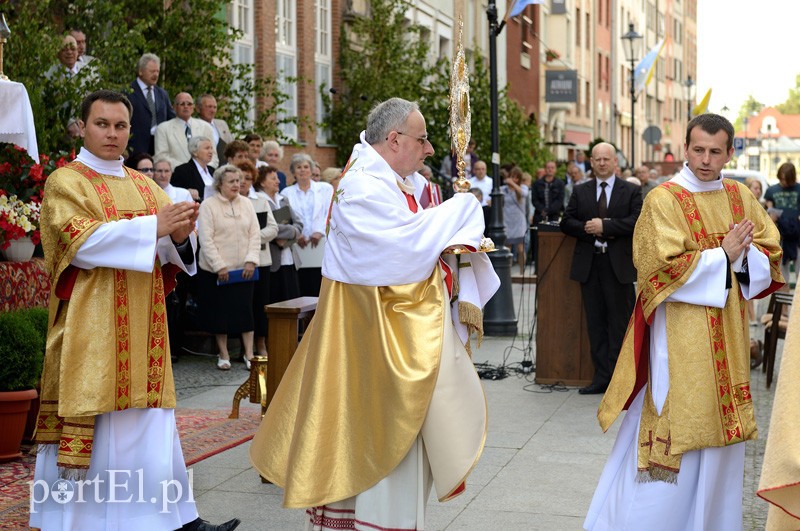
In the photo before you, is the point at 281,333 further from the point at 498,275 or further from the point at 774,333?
the point at 498,275

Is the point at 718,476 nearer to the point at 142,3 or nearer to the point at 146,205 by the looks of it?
the point at 146,205

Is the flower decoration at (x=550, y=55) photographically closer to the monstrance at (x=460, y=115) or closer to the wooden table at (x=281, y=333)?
the wooden table at (x=281, y=333)

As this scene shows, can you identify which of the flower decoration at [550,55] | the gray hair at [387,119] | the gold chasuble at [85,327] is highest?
the flower decoration at [550,55]

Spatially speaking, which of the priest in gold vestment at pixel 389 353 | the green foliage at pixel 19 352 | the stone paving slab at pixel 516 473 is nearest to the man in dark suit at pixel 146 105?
the stone paving slab at pixel 516 473

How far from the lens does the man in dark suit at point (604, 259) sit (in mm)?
10062

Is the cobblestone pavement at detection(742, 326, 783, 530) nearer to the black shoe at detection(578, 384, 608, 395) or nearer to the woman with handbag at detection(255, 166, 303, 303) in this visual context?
the black shoe at detection(578, 384, 608, 395)

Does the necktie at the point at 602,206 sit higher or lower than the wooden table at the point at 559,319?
higher

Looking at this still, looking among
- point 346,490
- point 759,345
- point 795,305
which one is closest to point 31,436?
point 346,490

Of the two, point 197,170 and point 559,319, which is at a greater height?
point 197,170

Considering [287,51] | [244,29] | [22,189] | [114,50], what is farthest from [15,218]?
[287,51]

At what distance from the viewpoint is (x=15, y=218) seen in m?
8.17

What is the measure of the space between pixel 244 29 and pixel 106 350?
1391 centimetres

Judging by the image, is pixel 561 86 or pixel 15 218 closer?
pixel 15 218

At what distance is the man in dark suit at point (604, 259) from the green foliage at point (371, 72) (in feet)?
35.9
